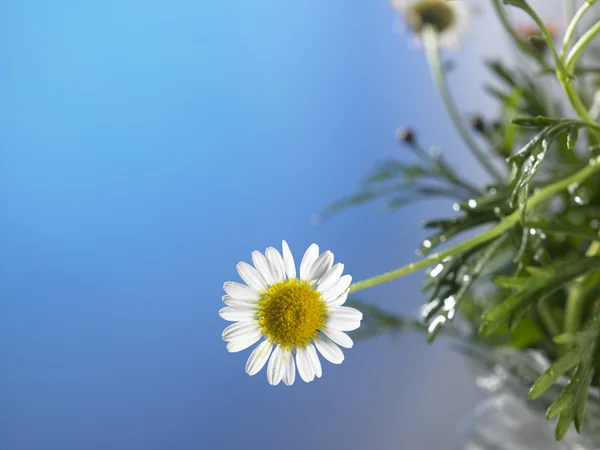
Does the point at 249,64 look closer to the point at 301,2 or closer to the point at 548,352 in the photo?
the point at 301,2

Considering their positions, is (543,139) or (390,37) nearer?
(543,139)

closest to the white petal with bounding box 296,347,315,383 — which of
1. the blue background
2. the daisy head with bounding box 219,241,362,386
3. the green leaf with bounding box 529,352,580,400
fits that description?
the daisy head with bounding box 219,241,362,386

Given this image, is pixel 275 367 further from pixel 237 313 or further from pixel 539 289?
pixel 539 289

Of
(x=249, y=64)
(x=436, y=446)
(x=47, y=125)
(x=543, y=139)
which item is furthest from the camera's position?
(x=436, y=446)

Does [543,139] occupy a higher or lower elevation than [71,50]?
lower

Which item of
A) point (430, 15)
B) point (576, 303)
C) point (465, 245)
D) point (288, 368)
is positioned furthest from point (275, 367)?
point (430, 15)

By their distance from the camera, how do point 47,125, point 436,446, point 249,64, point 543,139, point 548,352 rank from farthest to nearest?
1. point 436,446
2. point 249,64
3. point 47,125
4. point 548,352
5. point 543,139

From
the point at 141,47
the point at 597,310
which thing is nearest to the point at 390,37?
the point at 141,47
